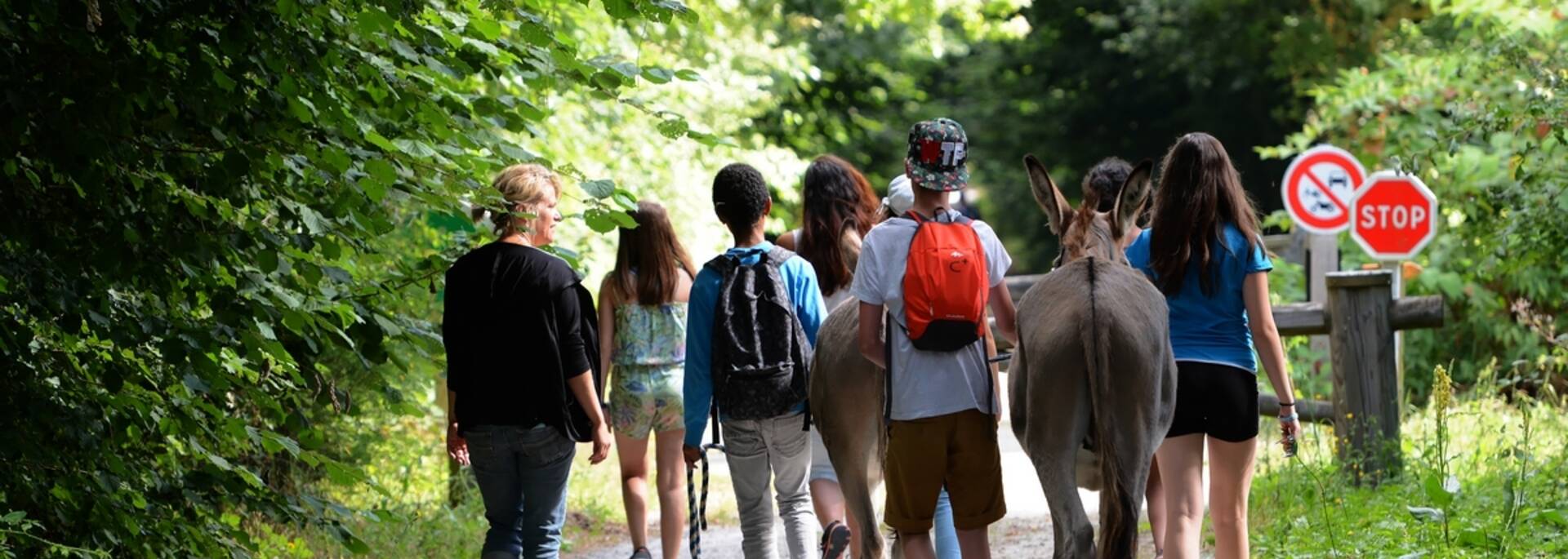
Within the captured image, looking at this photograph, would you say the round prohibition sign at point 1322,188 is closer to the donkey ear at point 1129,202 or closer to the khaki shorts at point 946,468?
the donkey ear at point 1129,202

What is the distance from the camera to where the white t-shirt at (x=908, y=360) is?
18.1ft

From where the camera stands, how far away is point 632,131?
15336mm

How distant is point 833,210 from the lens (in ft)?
23.0

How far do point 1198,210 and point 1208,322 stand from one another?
378 mm

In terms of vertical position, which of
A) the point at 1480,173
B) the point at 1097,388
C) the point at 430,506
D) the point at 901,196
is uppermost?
the point at 1480,173

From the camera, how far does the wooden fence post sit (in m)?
9.57

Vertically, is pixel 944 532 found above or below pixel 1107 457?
below

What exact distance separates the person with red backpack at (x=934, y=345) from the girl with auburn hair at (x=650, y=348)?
221 centimetres

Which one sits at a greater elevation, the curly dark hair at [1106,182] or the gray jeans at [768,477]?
the curly dark hair at [1106,182]

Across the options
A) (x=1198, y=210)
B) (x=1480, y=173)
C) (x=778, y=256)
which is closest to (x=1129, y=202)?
(x=1198, y=210)

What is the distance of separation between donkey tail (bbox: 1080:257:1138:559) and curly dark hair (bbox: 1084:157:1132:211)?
150 cm

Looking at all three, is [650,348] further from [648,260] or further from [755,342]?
[755,342]

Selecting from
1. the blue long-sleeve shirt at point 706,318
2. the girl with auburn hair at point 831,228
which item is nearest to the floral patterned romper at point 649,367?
the girl with auburn hair at point 831,228

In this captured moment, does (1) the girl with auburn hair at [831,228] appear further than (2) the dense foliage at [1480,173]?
No
